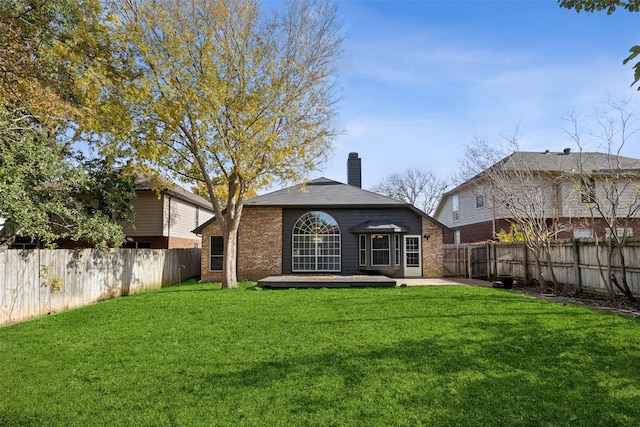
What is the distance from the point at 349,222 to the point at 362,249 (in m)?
1.34

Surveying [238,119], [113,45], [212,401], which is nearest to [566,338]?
[212,401]

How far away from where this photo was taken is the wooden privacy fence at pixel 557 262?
10.1 m

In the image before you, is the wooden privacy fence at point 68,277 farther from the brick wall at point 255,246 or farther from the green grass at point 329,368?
the brick wall at point 255,246

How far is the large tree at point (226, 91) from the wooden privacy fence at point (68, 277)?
329 cm

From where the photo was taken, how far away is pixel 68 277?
10.9m

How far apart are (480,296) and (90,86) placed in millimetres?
13182

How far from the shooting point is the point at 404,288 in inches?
531

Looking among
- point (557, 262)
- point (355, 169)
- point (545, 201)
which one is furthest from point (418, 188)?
point (557, 262)

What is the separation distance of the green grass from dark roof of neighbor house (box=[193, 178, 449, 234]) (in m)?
8.96

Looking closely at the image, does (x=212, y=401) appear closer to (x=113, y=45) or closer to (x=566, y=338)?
(x=566, y=338)

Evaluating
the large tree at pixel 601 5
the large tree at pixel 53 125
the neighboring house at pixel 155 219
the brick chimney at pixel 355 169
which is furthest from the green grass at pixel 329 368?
the brick chimney at pixel 355 169

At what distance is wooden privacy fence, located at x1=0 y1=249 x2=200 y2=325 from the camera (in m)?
8.88

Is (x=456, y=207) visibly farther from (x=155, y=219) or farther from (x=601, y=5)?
(x=601, y=5)

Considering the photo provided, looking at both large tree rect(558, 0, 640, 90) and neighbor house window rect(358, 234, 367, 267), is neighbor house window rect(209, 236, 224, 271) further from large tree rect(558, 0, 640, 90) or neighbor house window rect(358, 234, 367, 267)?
large tree rect(558, 0, 640, 90)
